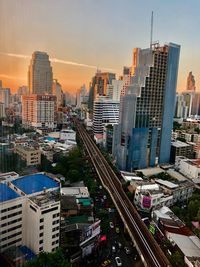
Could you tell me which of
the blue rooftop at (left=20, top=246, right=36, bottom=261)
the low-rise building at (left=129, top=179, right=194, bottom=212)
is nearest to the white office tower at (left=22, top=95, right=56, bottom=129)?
the low-rise building at (left=129, top=179, right=194, bottom=212)

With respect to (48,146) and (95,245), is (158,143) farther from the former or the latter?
(95,245)

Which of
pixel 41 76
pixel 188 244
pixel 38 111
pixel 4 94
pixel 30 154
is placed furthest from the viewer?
pixel 41 76

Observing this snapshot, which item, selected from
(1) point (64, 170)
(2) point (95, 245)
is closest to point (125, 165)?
(1) point (64, 170)

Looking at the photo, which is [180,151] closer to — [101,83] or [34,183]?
[34,183]

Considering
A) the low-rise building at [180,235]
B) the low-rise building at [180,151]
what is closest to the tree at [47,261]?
the low-rise building at [180,235]

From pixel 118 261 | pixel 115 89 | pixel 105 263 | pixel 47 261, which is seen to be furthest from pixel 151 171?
pixel 115 89

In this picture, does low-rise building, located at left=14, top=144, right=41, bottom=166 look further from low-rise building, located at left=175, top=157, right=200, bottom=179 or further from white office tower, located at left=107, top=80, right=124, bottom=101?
white office tower, located at left=107, top=80, right=124, bottom=101
